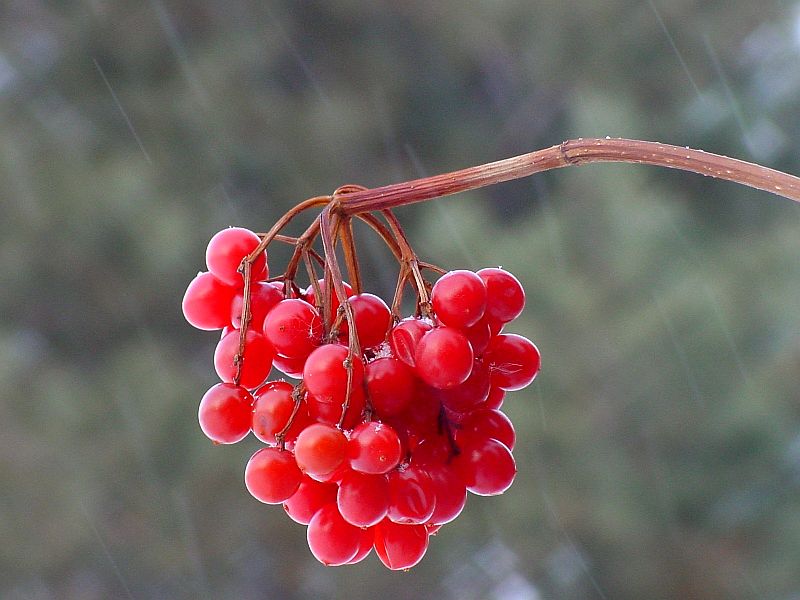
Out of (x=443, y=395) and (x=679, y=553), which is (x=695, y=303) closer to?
(x=679, y=553)

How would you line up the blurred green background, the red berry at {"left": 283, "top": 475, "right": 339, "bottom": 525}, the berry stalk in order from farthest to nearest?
1. the blurred green background
2. the red berry at {"left": 283, "top": 475, "right": 339, "bottom": 525}
3. the berry stalk

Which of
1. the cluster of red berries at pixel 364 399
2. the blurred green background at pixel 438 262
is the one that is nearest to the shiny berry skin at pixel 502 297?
the cluster of red berries at pixel 364 399

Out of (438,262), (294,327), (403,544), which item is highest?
(438,262)

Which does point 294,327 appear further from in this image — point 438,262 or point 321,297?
point 438,262

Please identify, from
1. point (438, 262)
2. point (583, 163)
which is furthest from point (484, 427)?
point (438, 262)

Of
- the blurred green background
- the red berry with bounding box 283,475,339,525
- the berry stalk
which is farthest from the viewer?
the blurred green background

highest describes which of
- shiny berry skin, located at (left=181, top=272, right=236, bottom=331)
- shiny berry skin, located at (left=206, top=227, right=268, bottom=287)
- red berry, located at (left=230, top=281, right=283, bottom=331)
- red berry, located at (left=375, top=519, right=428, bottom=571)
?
shiny berry skin, located at (left=206, top=227, right=268, bottom=287)

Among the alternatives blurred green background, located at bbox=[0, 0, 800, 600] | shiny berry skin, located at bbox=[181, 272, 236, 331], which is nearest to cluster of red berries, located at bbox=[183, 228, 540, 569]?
shiny berry skin, located at bbox=[181, 272, 236, 331]

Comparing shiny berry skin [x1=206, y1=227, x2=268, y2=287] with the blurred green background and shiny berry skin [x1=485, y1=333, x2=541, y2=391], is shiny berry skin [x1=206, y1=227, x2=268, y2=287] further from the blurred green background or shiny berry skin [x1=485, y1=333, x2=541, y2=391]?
the blurred green background
